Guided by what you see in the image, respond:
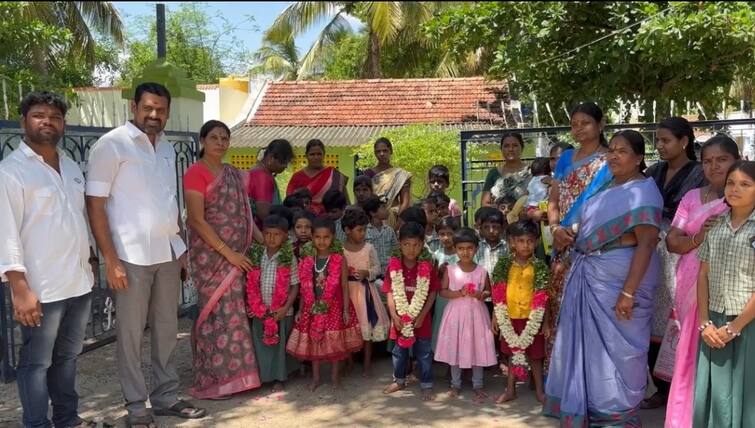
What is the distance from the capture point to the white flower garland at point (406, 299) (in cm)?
433

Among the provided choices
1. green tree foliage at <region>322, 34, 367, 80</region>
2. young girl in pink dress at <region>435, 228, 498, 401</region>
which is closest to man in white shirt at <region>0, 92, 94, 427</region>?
young girl in pink dress at <region>435, 228, 498, 401</region>

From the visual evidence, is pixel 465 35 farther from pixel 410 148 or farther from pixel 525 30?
pixel 410 148

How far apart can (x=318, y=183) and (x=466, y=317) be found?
1876 mm

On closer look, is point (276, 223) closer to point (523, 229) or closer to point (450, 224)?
point (450, 224)

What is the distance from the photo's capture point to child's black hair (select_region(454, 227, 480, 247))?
166 inches

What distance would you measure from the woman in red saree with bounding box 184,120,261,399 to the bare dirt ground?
0.62 feet

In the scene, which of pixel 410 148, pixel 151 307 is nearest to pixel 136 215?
pixel 151 307

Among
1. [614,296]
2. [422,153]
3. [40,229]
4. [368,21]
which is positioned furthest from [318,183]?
[368,21]

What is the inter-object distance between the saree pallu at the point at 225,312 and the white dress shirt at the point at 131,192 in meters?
0.57

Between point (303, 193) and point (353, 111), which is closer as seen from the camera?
point (303, 193)

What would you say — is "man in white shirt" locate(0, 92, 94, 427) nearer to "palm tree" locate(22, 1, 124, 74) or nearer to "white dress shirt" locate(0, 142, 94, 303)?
"white dress shirt" locate(0, 142, 94, 303)

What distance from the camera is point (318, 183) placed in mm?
5539

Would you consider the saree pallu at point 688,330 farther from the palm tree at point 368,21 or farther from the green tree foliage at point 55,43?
the palm tree at point 368,21

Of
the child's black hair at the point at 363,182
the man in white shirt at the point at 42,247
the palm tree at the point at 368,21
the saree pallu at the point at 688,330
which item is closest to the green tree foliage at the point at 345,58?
the palm tree at the point at 368,21
